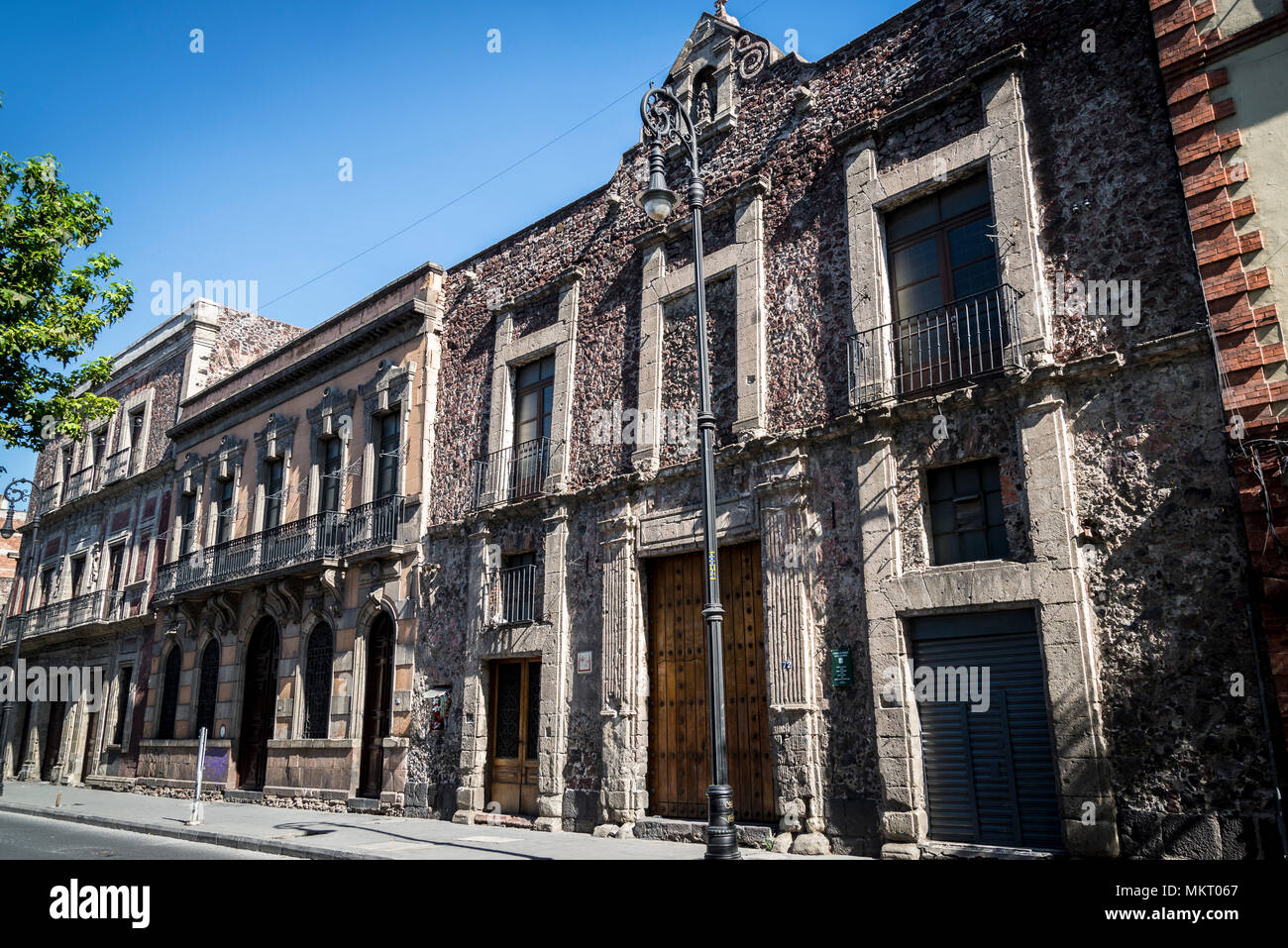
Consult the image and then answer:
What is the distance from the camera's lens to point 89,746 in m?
26.5

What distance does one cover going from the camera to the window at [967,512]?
33.4ft

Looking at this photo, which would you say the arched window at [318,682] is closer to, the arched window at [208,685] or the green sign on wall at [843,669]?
the arched window at [208,685]

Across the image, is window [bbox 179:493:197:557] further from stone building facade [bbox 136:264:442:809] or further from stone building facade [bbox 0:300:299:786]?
stone building facade [bbox 0:300:299:786]

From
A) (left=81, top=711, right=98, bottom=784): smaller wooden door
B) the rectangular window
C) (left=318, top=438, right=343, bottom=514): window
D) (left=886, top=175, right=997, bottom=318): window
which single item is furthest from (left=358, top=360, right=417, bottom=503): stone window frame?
(left=81, top=711, right=98, bottom=784): smaller wooden door

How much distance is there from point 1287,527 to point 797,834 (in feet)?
20.2

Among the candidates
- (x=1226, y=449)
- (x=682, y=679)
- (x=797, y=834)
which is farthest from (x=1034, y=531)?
(x=682, y=679)

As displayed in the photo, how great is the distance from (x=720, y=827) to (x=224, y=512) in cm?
1950

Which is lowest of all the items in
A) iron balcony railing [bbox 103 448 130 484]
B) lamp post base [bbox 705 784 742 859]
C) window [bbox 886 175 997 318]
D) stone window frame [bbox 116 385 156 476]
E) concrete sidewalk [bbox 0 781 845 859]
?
concrete sidewalk [bbox 0 781 845 859]

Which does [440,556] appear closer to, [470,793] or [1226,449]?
[470,793]

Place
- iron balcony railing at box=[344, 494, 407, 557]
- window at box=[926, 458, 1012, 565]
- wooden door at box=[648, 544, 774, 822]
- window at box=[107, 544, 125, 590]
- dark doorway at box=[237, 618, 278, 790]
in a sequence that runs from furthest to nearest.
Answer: window at box=[107, 544, 125, 590]
dark doorway at box=[237, 618, 278, 790]
iron balcony railing at box=[344, 494, 407, 557]
wooden door at box=[648, 544, 774, 822]
window at box=[926, 458, 1012, 565]

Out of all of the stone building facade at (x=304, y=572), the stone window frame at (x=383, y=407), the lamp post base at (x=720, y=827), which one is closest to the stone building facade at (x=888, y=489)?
the stone building facade at (x=304, y=572)

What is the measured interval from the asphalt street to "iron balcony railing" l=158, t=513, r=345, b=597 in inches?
256

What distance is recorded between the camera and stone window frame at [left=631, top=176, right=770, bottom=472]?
41.9 ft

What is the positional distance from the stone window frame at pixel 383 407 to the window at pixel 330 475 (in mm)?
1283
